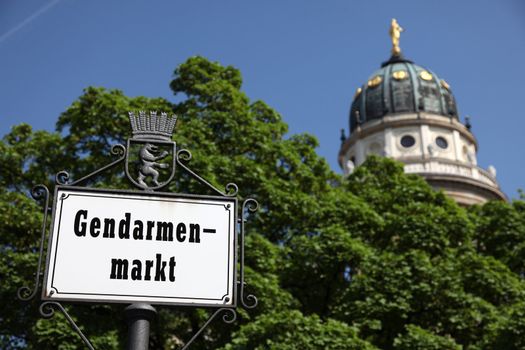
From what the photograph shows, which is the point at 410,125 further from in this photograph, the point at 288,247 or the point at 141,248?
the point at 141,248

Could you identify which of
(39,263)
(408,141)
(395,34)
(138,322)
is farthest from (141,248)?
(395,34)

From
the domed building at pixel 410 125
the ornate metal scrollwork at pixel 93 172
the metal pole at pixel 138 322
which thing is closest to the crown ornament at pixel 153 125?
the ornate metal scrollwork at pixel 93 172

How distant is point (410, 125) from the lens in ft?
190

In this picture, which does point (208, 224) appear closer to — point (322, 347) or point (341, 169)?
point (322, 347)

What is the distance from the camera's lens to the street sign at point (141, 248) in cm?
329

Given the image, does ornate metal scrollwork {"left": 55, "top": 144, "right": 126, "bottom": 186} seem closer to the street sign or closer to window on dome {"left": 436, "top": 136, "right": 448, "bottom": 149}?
the street sign

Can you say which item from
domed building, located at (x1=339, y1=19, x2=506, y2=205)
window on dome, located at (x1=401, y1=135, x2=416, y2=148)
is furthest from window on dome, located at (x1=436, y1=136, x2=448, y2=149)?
window on dome, located at (x1=401, y1=135, x2=416, y2=148)

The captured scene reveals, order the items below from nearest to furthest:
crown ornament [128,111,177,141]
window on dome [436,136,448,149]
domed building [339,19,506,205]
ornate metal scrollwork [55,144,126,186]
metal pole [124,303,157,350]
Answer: metal pole [124,303,157,350] → ornate metal scrollwork [55,144,126,186] → crown ornament [128,111,177,141] → domed building [339,19,506,205] → window on dome [436,136,448,149]

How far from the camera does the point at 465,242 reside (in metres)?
23.2

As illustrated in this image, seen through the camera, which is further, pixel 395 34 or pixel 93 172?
pixel 395 34

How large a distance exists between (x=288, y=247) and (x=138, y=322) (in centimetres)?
1644

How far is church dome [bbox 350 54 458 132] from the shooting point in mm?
59062

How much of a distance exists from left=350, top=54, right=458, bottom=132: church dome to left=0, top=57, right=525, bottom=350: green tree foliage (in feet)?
114

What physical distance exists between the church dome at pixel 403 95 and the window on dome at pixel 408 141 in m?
2.07
